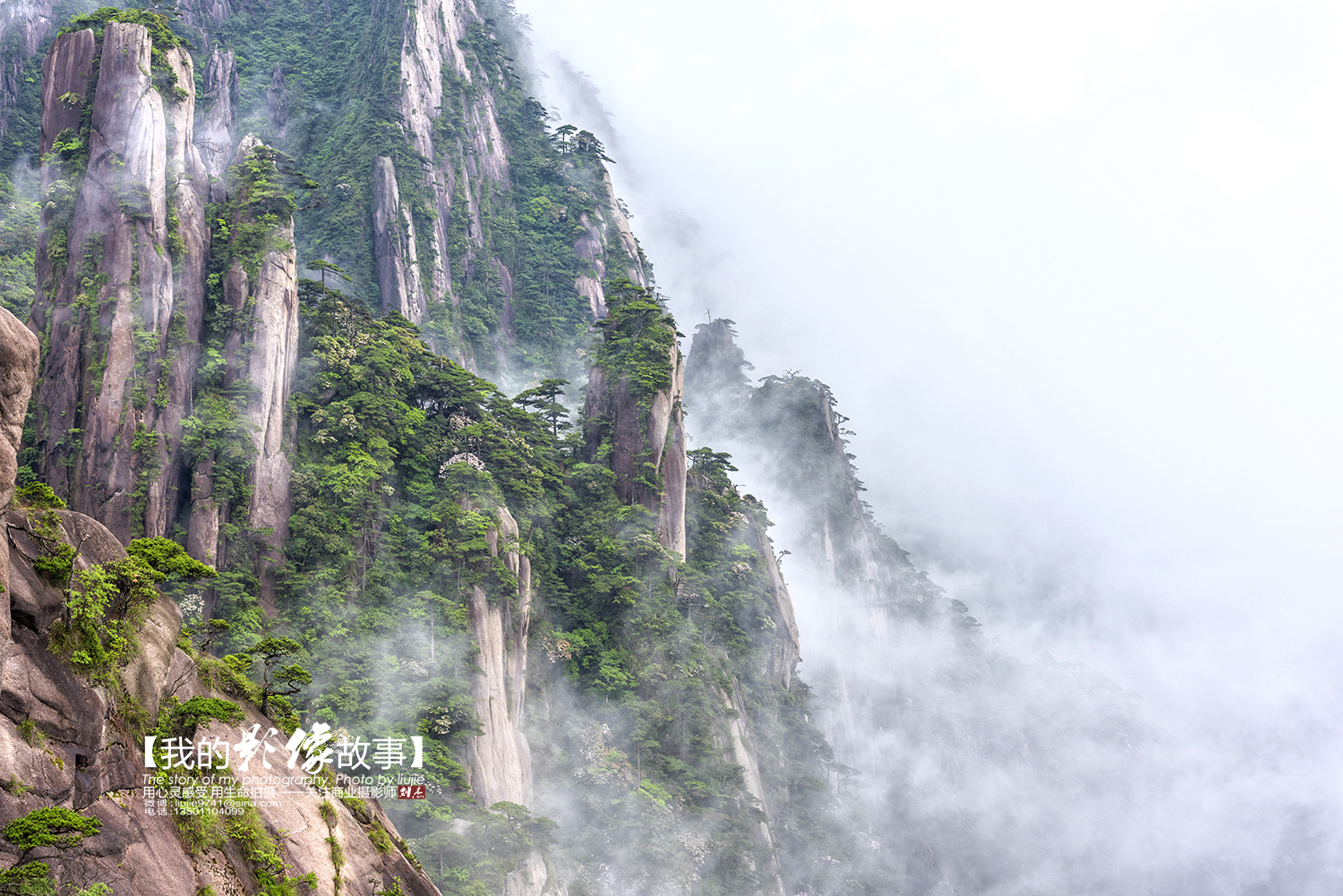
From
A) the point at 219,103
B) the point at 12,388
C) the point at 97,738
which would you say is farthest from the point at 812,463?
the point at 12,388

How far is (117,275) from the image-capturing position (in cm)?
3222

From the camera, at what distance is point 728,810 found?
4259 centimetres

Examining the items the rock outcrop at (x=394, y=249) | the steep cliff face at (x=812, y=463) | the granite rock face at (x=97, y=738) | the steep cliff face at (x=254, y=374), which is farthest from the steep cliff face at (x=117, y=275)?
the steep cliff face at (x=812, y=463)

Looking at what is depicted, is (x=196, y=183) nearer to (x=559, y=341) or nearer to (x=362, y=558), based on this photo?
(x=362, y=558)

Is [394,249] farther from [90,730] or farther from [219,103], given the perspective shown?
[90,730]

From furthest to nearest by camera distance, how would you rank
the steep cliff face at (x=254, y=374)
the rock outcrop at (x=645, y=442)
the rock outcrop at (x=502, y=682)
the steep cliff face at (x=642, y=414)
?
the steep cliff face at (x=642, y=414), the rock outcrop at (x=645, y=442), the rock outcrop at (x=502, y=682), the steep cliff face at (x=254, y=374)

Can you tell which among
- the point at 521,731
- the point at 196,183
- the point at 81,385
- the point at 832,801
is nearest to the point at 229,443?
the point at 81,385

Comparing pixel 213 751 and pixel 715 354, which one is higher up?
pixel 715 354

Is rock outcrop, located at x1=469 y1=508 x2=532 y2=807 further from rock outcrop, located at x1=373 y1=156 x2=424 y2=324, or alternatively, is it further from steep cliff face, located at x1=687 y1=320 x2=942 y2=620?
steep cliff face, located at x1=687 y1=320 x2=942 y2=620

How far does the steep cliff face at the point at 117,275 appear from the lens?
30.7 m

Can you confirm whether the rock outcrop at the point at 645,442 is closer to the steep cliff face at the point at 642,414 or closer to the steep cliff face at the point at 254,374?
the steep cliff face at the point at 642,414

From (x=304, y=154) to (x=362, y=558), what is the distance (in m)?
44.1

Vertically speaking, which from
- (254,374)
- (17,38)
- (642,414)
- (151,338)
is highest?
(17,38)

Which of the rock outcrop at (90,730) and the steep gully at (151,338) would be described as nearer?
the rock outcrop at (90,730)
